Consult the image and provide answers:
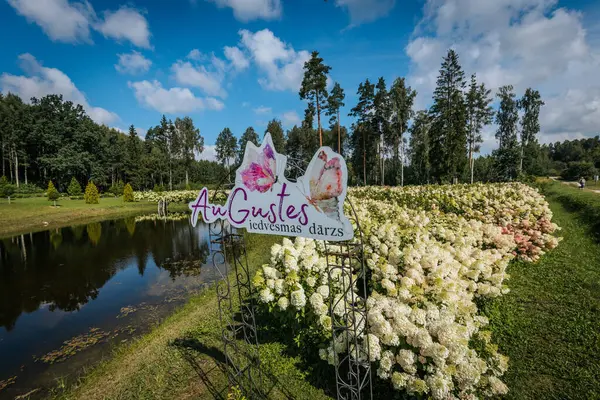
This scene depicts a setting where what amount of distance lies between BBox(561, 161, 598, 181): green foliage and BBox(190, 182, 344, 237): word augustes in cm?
5653

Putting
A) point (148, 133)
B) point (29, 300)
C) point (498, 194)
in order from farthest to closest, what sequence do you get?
point (148, 133) < point (498, 194) < point (29, 300)

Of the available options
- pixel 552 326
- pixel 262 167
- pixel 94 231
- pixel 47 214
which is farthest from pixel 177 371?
pixel 47 214

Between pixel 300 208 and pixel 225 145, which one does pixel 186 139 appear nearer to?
pixel 225 145

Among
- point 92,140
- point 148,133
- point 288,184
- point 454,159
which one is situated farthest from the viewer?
point 148,133

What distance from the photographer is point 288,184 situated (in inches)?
135

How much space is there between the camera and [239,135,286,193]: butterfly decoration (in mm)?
3549

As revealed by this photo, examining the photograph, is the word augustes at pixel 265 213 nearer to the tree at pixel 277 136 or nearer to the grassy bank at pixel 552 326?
the grassy bank at pixel 552 326

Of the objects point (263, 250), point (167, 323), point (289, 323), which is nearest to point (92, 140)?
point (263, 250)

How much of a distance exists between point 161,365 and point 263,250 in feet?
25.2

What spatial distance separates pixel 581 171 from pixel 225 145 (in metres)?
66.5

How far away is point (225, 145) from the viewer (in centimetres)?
7062

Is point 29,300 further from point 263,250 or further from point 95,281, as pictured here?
point 263,250

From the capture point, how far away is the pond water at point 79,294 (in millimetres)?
6414

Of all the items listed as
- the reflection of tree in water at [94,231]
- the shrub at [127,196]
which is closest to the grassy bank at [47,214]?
the reflection of tree in water at [94,231]
